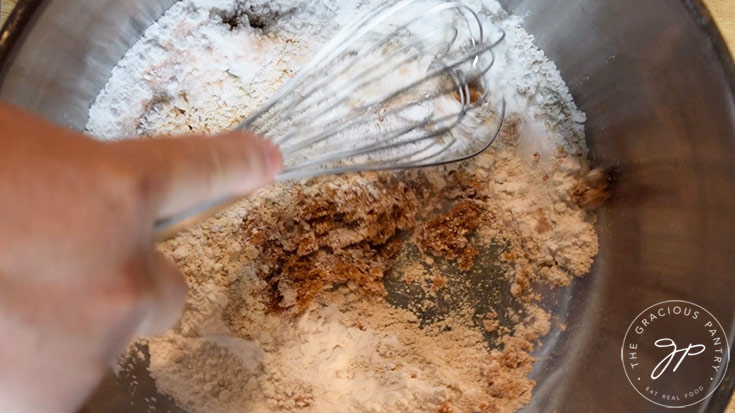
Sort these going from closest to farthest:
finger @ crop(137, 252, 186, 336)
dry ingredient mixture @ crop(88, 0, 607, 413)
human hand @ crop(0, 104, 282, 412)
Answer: human hand @ crop(0, 104, 282, 412) → finger @ crop(137, 252, 186, 336) → dry ingredient mixture @ crop(88, 0, 607, 413)

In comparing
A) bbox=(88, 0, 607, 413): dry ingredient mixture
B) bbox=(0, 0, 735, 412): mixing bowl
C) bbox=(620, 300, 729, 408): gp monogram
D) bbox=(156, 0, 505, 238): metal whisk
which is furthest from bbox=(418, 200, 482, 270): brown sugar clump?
bbox=(620, 300, 729, 408): gp monogram

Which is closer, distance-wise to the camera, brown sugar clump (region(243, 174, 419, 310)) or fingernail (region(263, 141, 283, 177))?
fingernail (region(263, 141, 283, 177))

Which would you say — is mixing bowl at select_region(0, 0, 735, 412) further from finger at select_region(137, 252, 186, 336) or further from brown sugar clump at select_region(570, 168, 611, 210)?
finger at select_region(137, 252, 186, 336)

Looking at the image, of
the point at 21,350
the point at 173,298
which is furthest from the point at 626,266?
the point at 21,350

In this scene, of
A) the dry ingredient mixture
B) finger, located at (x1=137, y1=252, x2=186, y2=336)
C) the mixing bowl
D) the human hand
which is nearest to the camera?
the human hand

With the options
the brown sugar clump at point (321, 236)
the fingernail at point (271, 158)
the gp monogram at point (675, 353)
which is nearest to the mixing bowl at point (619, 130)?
the gp monogram at point (675, 353)

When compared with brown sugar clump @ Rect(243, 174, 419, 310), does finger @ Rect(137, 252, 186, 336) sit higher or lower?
higher

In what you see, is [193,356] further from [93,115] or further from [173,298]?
[93,115]

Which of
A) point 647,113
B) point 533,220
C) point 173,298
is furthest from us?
point 533,220
